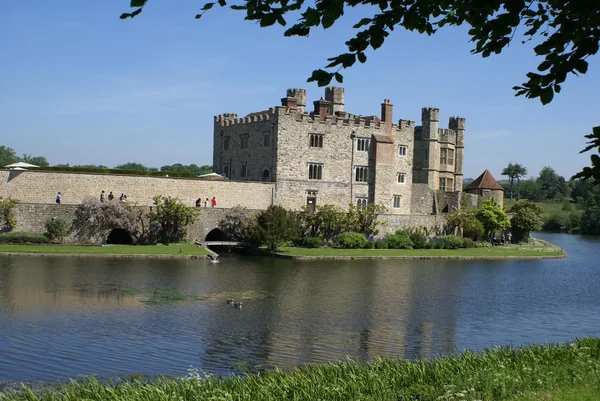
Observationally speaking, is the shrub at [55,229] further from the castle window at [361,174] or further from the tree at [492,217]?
the tree at [492,217]

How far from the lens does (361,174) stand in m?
54.1

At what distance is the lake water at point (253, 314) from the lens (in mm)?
17812

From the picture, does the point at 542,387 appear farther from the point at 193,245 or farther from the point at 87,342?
the point at 193,245

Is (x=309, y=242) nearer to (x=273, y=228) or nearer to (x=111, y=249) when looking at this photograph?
(x=273, y=228)

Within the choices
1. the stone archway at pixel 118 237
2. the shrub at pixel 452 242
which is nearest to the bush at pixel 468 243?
the shrub at pixel 452 242

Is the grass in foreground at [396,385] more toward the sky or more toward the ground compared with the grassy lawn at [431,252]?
more toward the ground

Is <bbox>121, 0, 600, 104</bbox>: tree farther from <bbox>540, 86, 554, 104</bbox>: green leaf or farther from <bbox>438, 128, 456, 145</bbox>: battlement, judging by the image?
<bbox>438, 128, 456, 145</bbox>: battlement

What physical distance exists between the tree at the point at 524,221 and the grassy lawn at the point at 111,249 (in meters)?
29.9

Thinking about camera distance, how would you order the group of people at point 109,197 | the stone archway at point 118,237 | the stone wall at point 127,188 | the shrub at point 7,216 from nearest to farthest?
the shrub at point 7,216 → the stone wall at point 127,188 → the group of people at point 109,197 → the stone archway at point 118,237

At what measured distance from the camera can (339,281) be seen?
33438 millimetres

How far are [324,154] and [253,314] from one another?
29.2m

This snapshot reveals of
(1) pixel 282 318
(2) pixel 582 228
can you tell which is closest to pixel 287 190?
(1) pixel 282 318

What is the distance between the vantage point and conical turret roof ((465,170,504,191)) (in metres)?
64.9

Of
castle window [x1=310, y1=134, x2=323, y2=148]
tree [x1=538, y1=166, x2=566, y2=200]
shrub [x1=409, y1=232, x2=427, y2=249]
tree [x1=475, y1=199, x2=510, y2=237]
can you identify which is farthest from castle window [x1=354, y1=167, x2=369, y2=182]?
tree [x1=538, y1=166, x2=566, y2=200]
